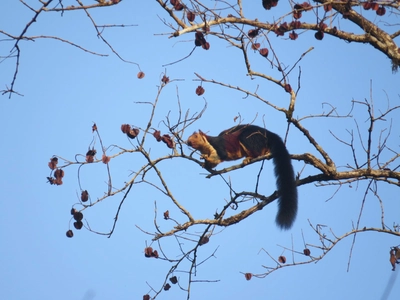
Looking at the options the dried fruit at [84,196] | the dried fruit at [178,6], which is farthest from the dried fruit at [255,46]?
the dried fruit at [84,196]

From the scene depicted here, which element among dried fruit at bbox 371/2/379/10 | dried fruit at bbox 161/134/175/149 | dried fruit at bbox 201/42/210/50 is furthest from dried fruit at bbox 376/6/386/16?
dried fruit at bbox 161/134/175/149

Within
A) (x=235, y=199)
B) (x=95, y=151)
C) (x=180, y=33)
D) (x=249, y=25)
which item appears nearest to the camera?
(x=180, y=33)

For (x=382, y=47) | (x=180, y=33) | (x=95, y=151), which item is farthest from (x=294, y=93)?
(x=95, y=151)

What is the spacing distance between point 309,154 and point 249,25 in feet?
3.89

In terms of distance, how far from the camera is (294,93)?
4.14m

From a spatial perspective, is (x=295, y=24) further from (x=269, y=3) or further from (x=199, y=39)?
(x=199, y=39)

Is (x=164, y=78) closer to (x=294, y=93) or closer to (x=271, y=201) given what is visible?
(x=294, y=93)

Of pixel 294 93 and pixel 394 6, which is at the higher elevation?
pixel 394 6

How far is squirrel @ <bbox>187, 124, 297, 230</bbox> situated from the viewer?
499 centimetres

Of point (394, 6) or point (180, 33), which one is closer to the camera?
point (180, 33)

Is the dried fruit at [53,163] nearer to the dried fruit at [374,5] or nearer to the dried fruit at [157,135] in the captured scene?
the dried fruit at [157,135]

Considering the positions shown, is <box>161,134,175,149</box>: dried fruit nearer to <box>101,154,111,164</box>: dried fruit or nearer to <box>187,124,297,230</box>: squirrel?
<box>101,154,111,164</box>: dried fruit

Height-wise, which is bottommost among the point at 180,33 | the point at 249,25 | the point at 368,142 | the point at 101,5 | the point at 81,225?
the point at 81,225

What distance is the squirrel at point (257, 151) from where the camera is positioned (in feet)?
16.4
